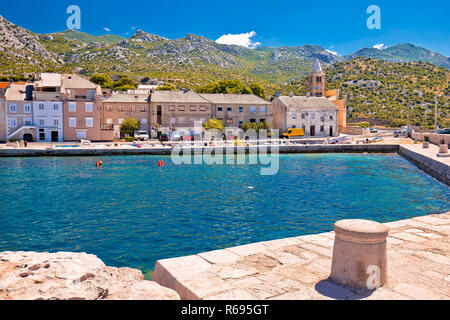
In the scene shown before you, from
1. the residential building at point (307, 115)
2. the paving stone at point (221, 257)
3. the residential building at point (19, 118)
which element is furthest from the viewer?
the residential building at point (307, 115)

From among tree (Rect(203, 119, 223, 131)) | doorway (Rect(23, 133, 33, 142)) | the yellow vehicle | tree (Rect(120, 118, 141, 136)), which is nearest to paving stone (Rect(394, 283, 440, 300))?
tree (Rect(203, 119, 223, 131))

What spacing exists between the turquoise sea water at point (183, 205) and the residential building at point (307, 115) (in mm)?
35081

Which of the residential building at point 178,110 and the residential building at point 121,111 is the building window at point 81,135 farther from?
the residential building at point 178,110

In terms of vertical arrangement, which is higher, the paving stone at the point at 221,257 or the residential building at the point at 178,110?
the residential building at the point at 178,110

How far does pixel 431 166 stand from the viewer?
99.2 ft

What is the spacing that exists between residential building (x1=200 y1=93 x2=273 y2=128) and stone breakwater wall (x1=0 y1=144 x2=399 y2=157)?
70.6 feet

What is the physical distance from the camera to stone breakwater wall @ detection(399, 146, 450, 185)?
1033 inches

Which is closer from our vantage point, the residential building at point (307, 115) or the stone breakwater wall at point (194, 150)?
the stone breakwater wall at point (194, 150)

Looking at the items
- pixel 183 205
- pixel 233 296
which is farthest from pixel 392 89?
pixel 233 296

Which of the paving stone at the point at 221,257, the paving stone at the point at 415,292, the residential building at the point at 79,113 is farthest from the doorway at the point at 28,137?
the paving stone at the point at 415,292

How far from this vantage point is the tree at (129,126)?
196ft

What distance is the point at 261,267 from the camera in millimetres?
6926

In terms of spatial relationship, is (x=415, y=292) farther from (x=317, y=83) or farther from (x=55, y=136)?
(x=317, y=83)

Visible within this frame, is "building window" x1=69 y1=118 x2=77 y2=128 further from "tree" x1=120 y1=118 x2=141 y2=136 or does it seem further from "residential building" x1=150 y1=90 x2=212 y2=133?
"residential building" x1=150 y1=90 x2=212 y2=133
